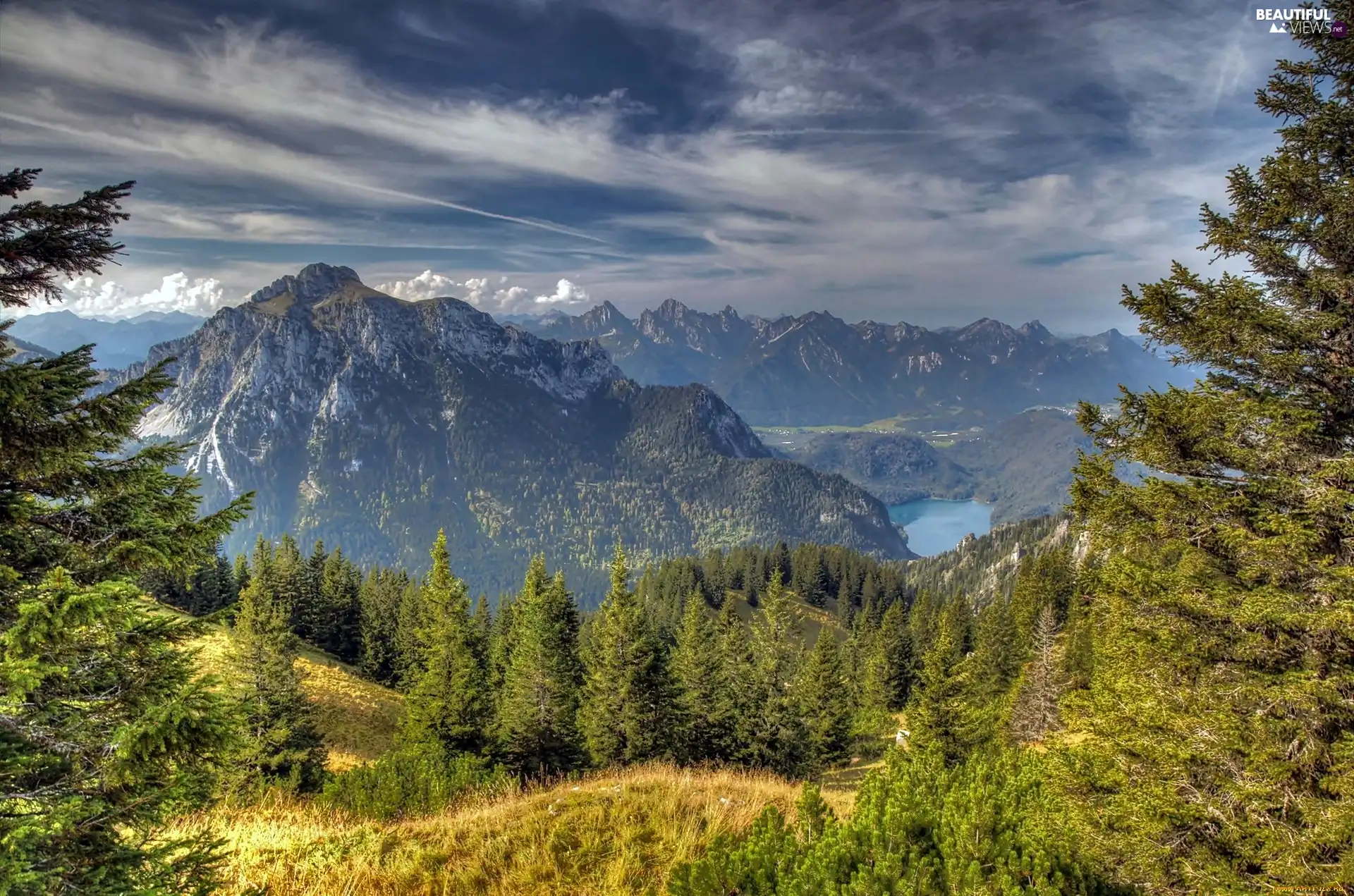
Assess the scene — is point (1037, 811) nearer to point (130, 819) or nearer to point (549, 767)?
point (130, 819)

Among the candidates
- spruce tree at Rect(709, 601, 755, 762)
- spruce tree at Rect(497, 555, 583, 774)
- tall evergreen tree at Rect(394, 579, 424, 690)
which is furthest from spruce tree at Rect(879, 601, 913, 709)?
tall evergreen tree at Rect(394, 579, 424, 690)

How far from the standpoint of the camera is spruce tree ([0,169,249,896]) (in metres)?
5.71

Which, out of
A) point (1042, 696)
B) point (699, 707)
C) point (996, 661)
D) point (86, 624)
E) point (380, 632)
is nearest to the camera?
point (86, 624)

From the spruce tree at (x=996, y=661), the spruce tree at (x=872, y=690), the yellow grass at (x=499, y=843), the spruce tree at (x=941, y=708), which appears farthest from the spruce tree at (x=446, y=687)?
the spruce tree at (x=996, y=661)

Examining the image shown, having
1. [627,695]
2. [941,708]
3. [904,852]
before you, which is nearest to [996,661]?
[941,708]

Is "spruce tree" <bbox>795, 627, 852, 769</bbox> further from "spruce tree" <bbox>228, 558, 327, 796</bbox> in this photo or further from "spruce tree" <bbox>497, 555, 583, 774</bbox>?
"spruce tree" <bbox>228, 558, 327, 796</bbox>

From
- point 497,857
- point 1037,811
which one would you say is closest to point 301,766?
point 497,857

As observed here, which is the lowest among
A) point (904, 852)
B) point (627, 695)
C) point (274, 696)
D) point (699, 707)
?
point (699, 707)

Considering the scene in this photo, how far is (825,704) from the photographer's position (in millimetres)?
41188

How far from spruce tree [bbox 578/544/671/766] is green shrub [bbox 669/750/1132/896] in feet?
64.6

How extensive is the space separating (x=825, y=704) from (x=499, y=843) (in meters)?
35.8

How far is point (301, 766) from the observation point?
24.5 meters

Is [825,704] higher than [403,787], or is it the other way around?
[403,787]

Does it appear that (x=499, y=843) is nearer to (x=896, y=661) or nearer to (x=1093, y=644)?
(x=1093, y=644)
